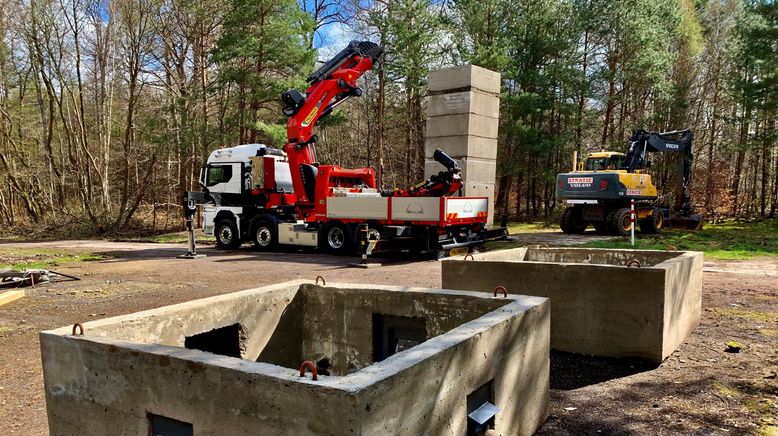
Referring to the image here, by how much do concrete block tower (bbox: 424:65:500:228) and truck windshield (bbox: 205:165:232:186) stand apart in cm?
630

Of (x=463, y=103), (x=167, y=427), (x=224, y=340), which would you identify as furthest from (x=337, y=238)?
(x=167, y=427)

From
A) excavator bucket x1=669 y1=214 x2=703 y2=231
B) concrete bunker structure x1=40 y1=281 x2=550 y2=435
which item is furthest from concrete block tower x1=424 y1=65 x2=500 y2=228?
concrete bunker structure x1=40 y1=281 x2=550 y2=435

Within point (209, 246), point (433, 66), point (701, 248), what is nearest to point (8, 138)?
point (209, 246)

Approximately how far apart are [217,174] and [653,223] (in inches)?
591

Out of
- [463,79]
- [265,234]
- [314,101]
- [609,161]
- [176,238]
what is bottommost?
[176,238]

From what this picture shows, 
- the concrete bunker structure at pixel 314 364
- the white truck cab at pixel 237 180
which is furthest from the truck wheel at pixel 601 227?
the concrete bunker structure at pixel 314 364

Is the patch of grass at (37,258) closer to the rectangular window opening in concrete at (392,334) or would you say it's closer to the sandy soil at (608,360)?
the sandy soil at (608,360)

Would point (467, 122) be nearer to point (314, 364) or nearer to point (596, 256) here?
point (596, 256)

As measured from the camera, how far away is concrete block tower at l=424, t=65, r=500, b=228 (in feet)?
49.8

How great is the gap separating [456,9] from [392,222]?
55.4ft

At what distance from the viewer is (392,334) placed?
4.50 metres

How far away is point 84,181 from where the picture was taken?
2669 centimetres

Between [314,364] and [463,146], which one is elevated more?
[463,146]

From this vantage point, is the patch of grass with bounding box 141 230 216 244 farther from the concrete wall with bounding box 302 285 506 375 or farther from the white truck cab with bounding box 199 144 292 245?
the concrete wall with bounding box 302 285 506 375
